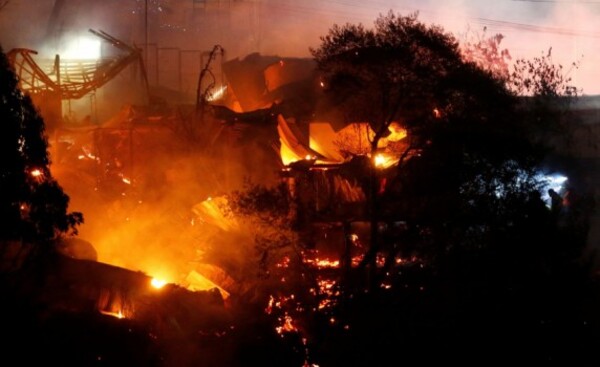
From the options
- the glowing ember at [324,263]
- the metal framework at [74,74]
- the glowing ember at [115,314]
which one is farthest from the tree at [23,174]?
the metal framework at [74,74]

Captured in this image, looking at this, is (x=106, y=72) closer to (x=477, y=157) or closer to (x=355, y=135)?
(x=355, y=135)

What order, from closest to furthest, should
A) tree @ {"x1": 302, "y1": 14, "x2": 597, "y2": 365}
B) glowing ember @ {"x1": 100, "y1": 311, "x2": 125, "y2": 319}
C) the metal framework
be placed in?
tree @ {"x1": 302, "y1": 14, "x2": 597, "y2": 365} < glowing ember @ {"x1": 100, "y1": 311, "x2": 125, "y2": 319} < the metal framework

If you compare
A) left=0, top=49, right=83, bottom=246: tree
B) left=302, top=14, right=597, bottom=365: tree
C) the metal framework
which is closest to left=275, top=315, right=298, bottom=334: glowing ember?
left=302, top=14, right=597, bottom=365: tree

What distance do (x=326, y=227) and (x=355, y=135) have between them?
210 cm

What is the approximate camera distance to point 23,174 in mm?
7543

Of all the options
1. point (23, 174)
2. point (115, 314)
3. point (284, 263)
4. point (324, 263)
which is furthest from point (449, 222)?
point (23, 174)

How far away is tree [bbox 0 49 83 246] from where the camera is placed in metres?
7.25

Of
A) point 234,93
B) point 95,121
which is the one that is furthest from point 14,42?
point 234,93

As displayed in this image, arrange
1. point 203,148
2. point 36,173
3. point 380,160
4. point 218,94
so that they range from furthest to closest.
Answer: point 218,94 → point 203,148 → point 380,160 → point 36,173

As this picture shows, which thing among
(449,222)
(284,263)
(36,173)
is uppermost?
(36,173)

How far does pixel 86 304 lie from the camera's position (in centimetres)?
1238

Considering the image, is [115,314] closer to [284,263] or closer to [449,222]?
[284,263]

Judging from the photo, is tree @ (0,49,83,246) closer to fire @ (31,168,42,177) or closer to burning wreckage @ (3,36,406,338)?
fire @ (31,168,42,177)

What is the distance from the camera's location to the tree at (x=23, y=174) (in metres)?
7.25
